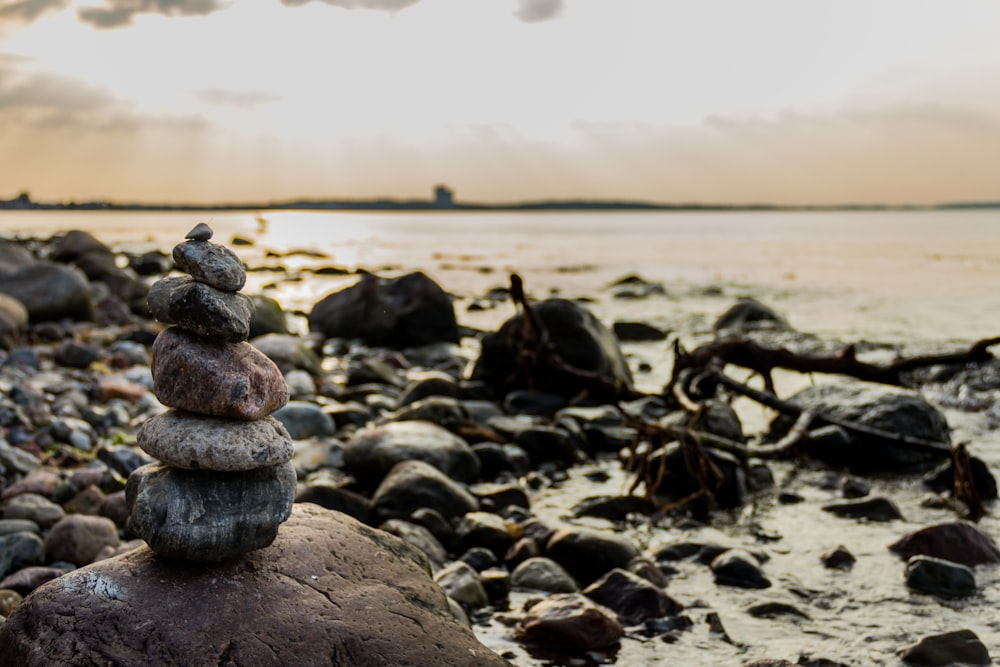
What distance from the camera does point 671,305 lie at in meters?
25.8

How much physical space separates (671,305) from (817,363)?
1487 cm

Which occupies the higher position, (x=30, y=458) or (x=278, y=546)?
(x=278, y=546)

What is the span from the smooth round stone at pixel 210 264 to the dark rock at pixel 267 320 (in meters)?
11.6

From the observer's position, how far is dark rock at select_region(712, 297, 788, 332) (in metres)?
19.3

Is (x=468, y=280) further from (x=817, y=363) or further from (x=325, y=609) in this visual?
(x=325, y=609)

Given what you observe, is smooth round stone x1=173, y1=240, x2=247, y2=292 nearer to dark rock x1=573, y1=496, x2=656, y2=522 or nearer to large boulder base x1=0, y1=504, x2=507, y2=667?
large boulder base x1=0, y1=504, x2=507, y2=667

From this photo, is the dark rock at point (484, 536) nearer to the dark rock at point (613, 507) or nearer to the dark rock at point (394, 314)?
the dark rock at point (613, 507)

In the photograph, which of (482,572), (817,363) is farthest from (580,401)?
(482,572)

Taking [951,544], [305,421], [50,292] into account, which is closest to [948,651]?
[951,544]

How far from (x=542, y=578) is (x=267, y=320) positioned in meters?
10.6

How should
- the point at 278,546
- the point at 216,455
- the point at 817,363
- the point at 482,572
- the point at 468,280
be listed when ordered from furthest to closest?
the point at 468,280, the point at 817,363, the point at 482,572, the point at 278,546, the point at 216,455

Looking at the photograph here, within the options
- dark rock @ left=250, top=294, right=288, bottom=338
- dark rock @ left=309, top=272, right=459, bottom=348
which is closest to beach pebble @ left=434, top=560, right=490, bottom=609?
dark rock @ left=250, top=294, right=288, bottom=338

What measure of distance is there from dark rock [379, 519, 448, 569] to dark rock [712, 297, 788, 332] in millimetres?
14113

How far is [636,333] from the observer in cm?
1811
